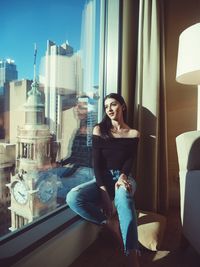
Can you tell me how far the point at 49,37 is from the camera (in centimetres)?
176

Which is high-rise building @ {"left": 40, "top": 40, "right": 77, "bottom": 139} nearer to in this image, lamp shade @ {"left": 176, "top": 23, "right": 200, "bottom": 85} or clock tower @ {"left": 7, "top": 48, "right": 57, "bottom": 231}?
clock tower @ {"left": 7, "top": 48, "right": 57, "bottom": 231}

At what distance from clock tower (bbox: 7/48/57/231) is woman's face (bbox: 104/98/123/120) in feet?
1.34

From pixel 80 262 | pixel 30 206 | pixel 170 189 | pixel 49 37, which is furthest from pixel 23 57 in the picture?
pixel 170 189

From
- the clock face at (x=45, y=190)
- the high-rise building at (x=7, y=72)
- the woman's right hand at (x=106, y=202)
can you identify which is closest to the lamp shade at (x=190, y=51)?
the woman's right hand at (x=106, y=202)

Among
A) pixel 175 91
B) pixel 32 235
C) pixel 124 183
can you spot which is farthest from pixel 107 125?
pixel 175 91

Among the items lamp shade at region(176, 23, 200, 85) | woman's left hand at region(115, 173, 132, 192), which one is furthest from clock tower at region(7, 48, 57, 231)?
lamp shade at region(176, 23, 200, 85)

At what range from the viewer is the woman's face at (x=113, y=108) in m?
1.79

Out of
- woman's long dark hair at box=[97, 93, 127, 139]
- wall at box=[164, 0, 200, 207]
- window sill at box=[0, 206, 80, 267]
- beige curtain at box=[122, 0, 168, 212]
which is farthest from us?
wall at box=[164, 0, 200, 207]

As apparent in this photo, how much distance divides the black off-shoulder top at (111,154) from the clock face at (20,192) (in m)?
0.43

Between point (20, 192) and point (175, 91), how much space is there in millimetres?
1744

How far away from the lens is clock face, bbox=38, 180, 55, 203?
1.80 m

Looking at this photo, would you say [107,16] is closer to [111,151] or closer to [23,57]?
[23,57]

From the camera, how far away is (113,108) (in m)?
1.79

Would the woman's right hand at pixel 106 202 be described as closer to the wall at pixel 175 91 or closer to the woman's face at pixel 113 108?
the woman's face at pixel 113 108
